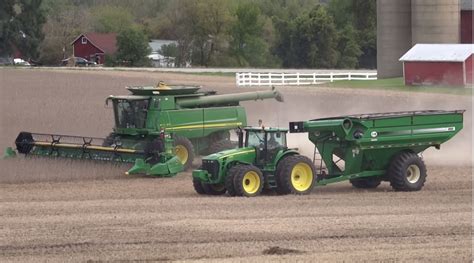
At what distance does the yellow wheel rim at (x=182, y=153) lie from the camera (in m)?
25.0

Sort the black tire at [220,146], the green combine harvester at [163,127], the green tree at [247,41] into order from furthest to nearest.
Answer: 1. the green tree at [247,41]
2. the black tire at [220,146]
3. the green combine harvester at [163,127]

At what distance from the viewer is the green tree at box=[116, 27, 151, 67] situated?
91.1m

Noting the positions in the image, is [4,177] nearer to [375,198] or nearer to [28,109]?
[375,198]

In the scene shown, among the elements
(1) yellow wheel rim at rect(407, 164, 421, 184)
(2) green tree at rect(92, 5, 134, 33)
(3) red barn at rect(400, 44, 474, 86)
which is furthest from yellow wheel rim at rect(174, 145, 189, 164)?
(2) green tree at rect(92, 5, 134, 33)

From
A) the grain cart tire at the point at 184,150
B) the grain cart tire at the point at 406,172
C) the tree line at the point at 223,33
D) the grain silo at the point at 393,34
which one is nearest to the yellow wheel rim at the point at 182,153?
the grain cart tire at the point at 184,150

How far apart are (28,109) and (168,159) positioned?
15771 millimetres

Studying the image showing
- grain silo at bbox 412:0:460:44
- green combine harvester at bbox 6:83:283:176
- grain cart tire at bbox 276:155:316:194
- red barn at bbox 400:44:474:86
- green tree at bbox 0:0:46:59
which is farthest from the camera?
green tree at bbox 0:0:46:59

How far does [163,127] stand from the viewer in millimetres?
25016

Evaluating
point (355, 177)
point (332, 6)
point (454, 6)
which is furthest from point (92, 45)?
point (355, 177)

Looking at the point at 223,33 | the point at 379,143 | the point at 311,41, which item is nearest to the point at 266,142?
the point at 379,143

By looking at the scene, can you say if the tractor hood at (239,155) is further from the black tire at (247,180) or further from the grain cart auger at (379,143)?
the grain cart auger at (379,143)

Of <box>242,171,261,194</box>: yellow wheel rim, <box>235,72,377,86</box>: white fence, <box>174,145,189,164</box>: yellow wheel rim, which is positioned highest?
<box>235,72,377,86</box>: white fence

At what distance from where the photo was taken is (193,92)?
86.0 ft

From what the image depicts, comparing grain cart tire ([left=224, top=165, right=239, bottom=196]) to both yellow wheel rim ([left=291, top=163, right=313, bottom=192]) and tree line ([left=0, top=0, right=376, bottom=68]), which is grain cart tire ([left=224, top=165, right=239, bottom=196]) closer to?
yellow wheel rim ([left=291, top=163, right=313, bottom=192])
